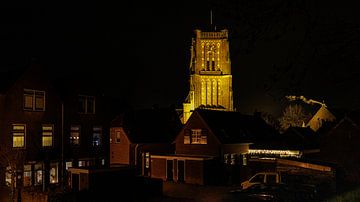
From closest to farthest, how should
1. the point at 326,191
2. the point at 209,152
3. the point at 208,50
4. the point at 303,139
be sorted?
1. the point at 326,191
2. the point at 209,152
3. the point at 303,139
4. the point at 208,50

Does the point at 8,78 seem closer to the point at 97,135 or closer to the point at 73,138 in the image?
the point at 73,138

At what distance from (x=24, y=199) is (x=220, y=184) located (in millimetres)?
17334

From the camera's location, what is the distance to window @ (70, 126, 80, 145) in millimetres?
39841

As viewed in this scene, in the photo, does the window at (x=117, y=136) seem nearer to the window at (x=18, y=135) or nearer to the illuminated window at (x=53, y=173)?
the illuminated window at (x=53, y=173)

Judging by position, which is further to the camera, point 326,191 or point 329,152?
point 329,152

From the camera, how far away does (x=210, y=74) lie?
104 metres

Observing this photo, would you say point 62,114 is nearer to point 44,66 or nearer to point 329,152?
point 44,66

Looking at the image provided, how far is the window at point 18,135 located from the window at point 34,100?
5.24 ft

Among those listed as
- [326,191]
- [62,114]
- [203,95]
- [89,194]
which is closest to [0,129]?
[62,114]

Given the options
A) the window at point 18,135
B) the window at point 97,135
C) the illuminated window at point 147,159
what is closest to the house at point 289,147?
the illuminated window at point 147,159

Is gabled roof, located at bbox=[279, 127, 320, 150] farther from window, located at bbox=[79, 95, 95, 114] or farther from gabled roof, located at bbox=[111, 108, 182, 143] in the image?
window, located at bbox=[79, 95, 95, 114]

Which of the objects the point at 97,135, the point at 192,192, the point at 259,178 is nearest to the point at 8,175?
the point at 97,135

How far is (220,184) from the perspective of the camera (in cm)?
3962

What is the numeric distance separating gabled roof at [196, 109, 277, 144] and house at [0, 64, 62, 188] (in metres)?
14.1
